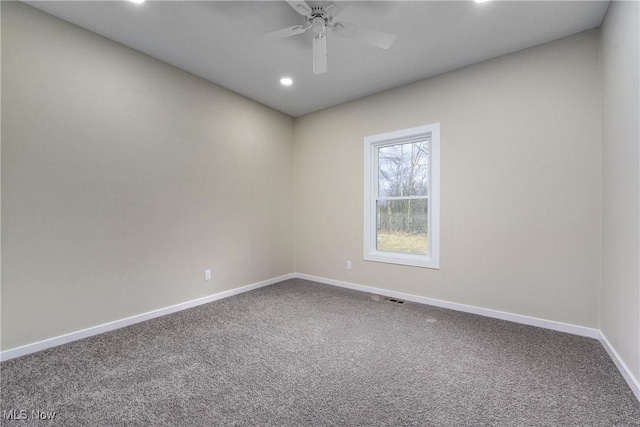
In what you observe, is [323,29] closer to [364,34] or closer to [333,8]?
[333,8]

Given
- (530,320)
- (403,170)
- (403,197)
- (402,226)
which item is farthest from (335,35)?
(530,320)

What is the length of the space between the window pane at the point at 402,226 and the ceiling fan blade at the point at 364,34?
1.94 meters

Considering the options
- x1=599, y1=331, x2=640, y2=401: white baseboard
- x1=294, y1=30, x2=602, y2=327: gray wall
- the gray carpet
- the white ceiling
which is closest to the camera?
the gray carpet

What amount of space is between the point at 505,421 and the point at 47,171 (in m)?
3.56

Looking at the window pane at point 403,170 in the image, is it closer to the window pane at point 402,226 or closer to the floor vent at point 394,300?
the window pane at point 402,226

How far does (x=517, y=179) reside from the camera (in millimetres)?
2703

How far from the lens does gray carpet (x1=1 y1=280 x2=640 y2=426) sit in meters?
1.50

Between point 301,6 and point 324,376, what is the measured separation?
2548 millimetres

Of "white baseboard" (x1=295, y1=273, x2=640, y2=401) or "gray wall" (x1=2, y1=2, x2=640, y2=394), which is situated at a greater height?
"gray wall" (x1=2, y1=2, x2=640, y2=394)

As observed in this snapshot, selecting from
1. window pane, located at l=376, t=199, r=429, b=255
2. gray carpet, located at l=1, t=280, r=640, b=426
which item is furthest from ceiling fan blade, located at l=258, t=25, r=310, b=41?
gray carpet, located at l=1, t=280, r=640, b=426

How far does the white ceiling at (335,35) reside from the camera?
7.03ft

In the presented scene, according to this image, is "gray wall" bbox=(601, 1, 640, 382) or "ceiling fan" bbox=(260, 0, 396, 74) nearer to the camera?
"gray wall" bbox=(601, 1, 640, 382)

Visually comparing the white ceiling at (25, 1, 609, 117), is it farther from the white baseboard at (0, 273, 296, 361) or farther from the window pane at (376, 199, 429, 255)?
the white baseboard at (0, 273, 296, 361)

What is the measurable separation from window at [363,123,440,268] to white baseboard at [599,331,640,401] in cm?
144
